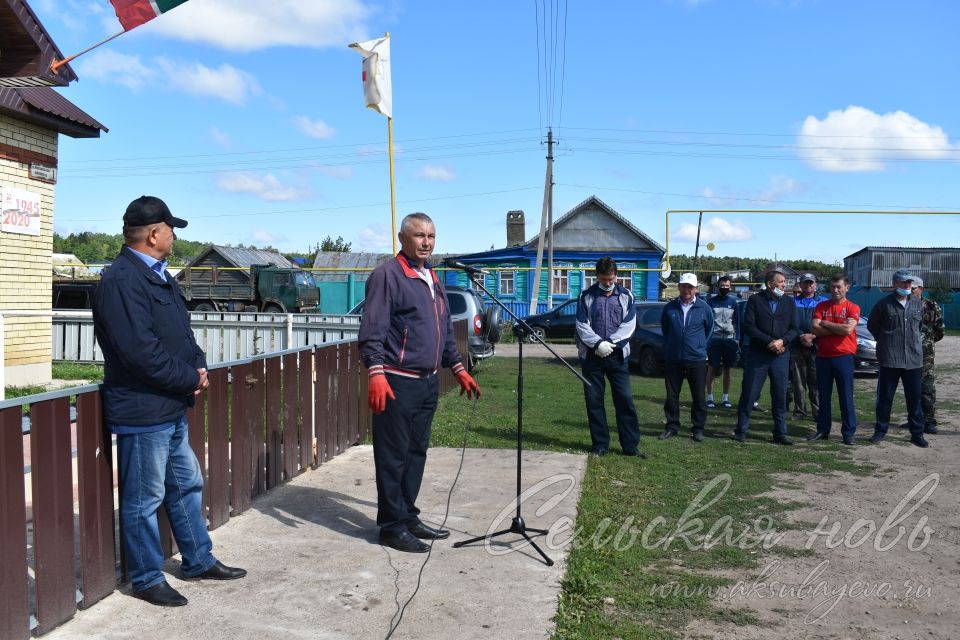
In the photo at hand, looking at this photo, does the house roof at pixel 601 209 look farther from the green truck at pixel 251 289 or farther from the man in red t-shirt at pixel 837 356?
the man in red t-shirt at pixel 837 356

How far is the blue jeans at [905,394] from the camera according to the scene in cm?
905

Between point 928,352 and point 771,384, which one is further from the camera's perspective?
point 928,352

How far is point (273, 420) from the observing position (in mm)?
6164

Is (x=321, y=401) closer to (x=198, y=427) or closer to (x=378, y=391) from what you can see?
(x=198, y=427)

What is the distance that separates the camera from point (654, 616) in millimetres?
4172

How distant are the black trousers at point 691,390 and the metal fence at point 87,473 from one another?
4.44 m

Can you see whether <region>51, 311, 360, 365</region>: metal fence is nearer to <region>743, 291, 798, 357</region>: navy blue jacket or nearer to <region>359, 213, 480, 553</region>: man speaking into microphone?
<region>743, 291, 798, 357</region>: navy blue jacket

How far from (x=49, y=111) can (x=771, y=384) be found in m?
10.6

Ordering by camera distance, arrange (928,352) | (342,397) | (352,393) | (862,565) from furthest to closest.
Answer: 1. (928,352)
2. (352,393)
3. (342,397)
4. (862,565)

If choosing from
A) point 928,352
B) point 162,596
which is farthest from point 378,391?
point 928,352

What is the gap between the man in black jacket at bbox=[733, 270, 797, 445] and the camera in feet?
30.0

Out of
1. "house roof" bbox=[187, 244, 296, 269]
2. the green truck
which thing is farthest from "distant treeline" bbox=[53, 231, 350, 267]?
the green truck

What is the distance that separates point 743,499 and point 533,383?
8191 millimetres

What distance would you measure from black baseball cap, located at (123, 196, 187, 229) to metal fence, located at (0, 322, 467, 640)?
0.83m
